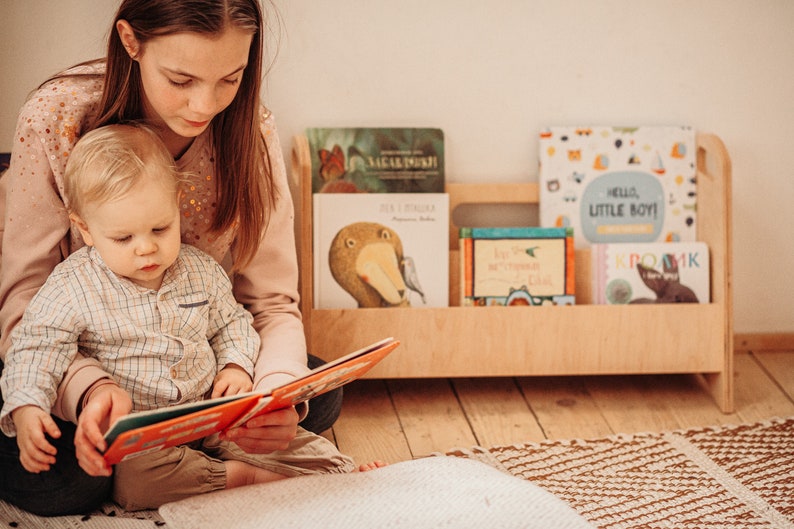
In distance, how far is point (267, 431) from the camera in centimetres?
130

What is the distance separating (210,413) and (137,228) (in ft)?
1.00

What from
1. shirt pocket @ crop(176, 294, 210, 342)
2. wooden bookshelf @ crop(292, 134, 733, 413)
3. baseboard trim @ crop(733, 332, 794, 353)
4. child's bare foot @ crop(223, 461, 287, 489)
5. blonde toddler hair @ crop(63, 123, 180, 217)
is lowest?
baseboard trim @ crop(733, 332, 794, 353)

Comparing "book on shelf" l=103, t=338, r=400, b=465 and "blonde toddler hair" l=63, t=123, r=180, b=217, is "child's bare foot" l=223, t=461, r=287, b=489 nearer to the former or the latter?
"book on shelf" l=103, t=338, r=400, b=465

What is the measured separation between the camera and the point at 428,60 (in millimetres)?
2006

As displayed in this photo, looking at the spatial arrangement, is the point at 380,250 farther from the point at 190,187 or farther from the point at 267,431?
the point at 267,431

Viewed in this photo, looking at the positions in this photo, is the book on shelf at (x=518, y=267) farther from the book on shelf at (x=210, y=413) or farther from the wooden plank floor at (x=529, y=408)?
the book on shelf at (x=210, y=413)

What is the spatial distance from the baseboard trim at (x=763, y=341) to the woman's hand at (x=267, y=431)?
1.32 metres

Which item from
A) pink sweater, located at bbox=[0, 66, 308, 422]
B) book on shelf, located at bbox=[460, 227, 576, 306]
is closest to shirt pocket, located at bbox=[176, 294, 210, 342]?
pink sweater, located at bbox=[0, 66, 308, 422]

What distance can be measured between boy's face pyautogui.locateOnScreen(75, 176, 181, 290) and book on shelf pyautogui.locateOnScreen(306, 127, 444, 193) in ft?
2.28

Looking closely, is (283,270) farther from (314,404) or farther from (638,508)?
(638,508)

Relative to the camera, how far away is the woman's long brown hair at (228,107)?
1.25 meters

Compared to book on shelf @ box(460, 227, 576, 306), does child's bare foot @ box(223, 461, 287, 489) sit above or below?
below

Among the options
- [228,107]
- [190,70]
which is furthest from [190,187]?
[190,70]

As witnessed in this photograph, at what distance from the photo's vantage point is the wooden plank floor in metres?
1.83
